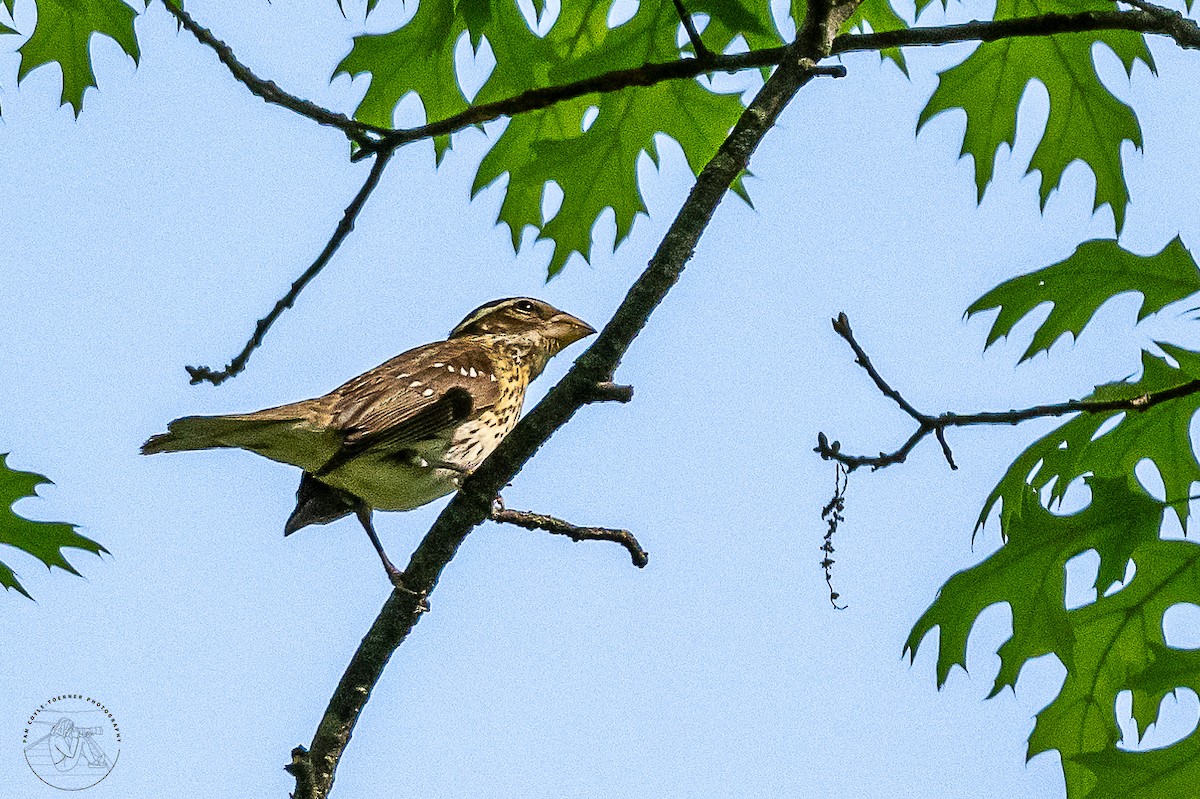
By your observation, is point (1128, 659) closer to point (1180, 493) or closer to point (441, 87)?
point (1180, 493)

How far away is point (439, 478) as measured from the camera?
215 inches

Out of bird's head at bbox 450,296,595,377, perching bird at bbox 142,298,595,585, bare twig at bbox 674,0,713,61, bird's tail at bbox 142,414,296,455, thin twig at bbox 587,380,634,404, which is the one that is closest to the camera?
thin twig at bbox 587,380,634,404

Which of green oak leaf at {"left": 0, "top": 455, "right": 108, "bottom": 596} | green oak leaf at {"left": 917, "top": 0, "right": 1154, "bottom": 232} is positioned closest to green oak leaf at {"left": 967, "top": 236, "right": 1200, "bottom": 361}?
green oak leaf at {"left": 917, "top": 0, "right": 1154, "bottom": 232}

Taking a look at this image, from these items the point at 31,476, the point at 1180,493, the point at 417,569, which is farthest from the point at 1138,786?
the point at 31,476

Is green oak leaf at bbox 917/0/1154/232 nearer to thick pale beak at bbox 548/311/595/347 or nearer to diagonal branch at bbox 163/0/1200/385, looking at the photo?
diagonal branch at bbox 163/0/1200/385

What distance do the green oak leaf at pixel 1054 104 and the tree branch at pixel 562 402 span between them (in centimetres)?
119

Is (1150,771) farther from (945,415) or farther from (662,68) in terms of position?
(662,68)

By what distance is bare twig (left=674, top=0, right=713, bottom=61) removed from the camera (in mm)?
3900

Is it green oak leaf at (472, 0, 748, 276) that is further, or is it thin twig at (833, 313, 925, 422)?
green oak leaf at (472, 0, 748, 276)

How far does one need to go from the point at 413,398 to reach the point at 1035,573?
2.54 m

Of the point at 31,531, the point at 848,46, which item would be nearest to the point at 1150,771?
the point at 848,46

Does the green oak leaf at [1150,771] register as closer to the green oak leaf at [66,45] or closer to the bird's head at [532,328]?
the bird's head at [532,328]

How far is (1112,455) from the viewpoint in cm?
437

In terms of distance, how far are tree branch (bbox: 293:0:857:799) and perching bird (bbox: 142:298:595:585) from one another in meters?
0.70
